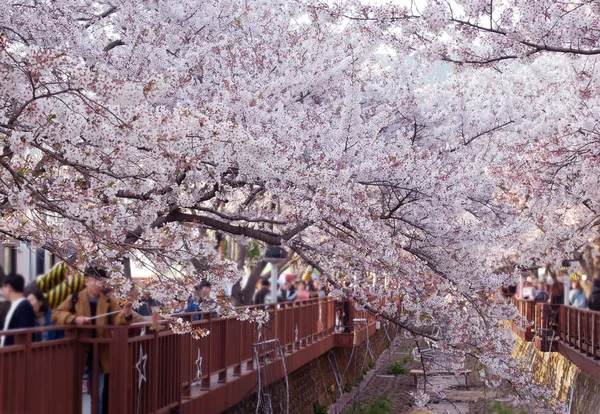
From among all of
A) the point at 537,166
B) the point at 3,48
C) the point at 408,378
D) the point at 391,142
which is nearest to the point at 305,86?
the point at 391,142

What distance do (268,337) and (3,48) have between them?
10086mm

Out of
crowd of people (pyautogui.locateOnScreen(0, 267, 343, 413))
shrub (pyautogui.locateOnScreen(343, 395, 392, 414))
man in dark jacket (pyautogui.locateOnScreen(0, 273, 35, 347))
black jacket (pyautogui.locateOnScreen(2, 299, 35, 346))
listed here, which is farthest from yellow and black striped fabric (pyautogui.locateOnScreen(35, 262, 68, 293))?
shrub (pyautogui.locateOnScreen(343, 395, 392, 414))

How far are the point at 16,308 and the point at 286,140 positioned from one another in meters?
4.23

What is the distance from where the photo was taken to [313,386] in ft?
66.1

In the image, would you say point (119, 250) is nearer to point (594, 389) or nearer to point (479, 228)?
point (479, 228)

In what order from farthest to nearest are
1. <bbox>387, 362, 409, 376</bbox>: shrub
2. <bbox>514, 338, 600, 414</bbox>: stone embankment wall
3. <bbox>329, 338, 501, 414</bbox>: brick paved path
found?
<bbox>387, 362, 409, 376</bbox>: shrub → <bbox>329, 338, 501, 414</bbox>: brick paved path → <bbox>514, 338, 600, 414</bbox>: stone embankment wall

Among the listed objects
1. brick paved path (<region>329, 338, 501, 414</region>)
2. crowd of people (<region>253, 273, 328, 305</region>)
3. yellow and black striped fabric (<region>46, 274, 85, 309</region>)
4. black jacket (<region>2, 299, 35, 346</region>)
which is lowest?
brick paved path (<region>329, 338, 501, 414</region>)

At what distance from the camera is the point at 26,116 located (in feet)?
20.5

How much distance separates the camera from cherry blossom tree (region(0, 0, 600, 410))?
664 cm

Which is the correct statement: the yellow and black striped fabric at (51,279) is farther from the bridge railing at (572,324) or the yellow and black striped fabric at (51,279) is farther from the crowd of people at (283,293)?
the crowd of people at (283,293)

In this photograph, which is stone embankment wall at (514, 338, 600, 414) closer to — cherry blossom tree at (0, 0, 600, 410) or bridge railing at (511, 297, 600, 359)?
bridge railing at (511, 297, 600, 359)

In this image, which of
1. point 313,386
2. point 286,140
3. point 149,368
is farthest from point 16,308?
point 313,386

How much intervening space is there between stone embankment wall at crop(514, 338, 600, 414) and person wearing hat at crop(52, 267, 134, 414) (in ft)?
24.7

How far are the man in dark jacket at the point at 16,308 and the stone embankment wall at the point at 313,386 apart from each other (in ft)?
17.4
